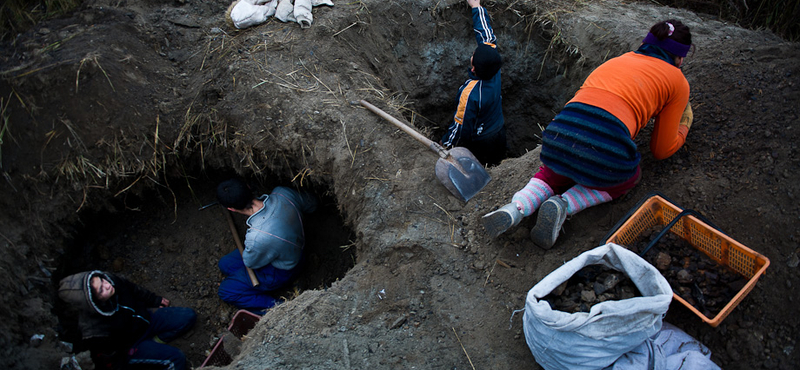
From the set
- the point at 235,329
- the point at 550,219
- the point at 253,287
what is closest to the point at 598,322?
the point at 550,219

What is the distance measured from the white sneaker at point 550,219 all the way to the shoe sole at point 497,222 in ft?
0.60

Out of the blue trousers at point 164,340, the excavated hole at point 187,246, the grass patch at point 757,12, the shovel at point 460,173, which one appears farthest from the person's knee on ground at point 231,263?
the grass patch at point 757,12

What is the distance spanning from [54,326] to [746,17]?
297 inches

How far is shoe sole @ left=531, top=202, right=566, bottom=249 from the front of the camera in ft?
7.74

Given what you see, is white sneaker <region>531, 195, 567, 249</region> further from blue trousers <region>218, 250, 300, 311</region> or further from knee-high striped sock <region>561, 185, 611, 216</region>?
blue trousers <region>218, 250, 300, 311</region>

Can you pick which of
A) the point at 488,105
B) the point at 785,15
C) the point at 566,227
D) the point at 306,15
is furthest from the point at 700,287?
the point at 785,15

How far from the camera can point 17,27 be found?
3830mm

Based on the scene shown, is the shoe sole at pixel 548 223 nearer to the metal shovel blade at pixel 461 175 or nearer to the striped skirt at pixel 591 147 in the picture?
the striped skirt at pixel 591 147

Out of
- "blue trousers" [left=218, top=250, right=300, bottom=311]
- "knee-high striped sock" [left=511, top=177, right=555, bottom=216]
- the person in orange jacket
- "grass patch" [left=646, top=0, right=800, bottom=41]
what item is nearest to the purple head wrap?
the person in orange jacket

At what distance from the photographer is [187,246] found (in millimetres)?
4305

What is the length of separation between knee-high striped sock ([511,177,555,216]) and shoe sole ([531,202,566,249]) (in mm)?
148

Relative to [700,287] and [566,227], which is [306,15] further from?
[700,287]

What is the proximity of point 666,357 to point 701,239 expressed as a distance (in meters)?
0.72

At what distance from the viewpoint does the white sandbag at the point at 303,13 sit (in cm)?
406
